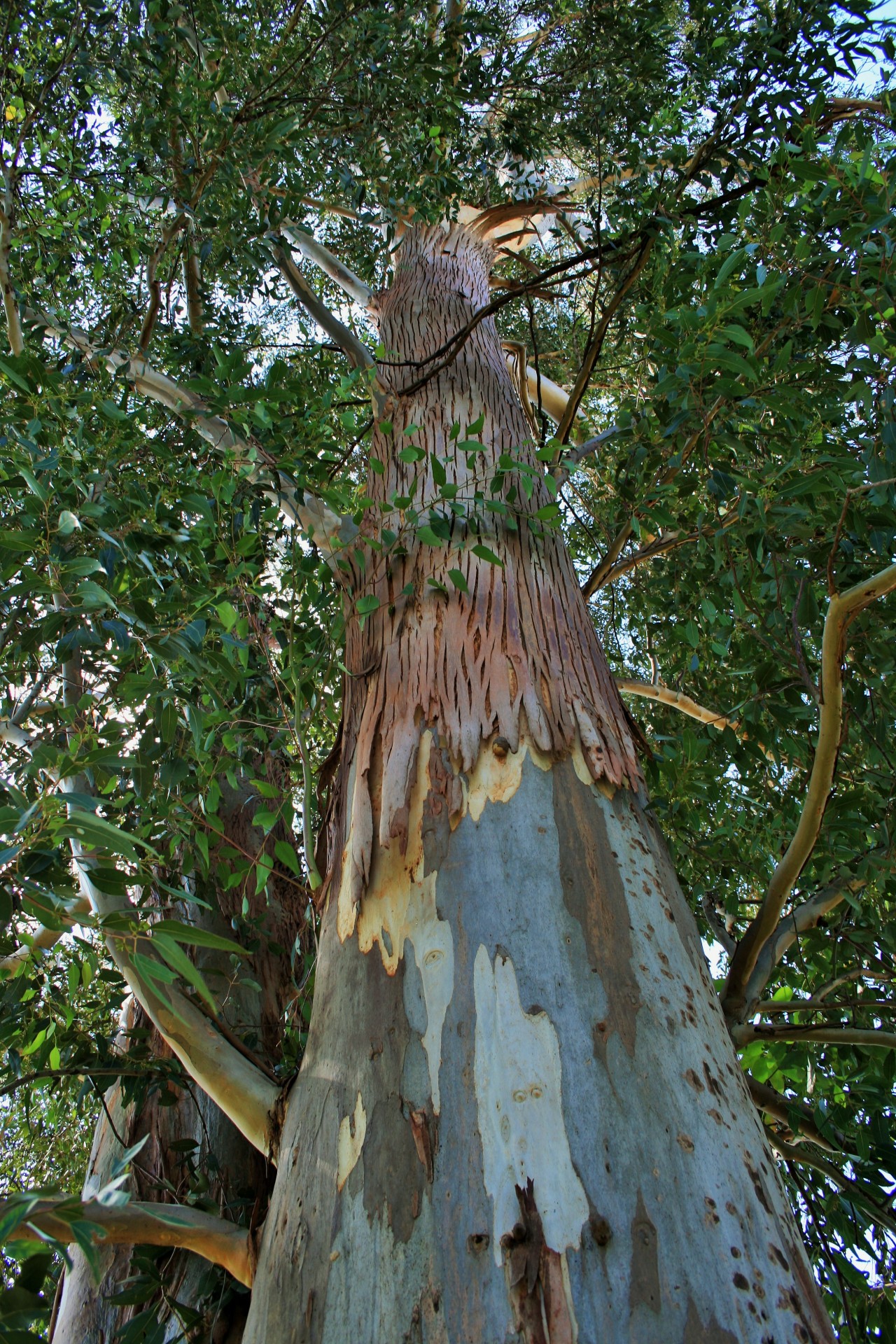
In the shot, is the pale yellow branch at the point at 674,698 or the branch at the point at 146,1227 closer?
the branch at the point at 146,1227

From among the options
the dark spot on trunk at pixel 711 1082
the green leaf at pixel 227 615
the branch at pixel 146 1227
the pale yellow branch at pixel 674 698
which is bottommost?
the branch at pixel 146 1227

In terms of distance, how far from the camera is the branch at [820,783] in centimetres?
149

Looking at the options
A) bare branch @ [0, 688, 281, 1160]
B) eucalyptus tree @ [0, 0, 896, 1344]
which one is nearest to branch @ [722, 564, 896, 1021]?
eucalyptus tree @ [0, 0, 896, 1344]

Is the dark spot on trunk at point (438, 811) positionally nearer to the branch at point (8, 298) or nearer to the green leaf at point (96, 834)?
Answer: the green leaf at point (96, 834)

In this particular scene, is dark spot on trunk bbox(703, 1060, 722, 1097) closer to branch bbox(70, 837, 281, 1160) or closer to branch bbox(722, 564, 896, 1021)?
branch bbox(722, 564, 896, 1021)

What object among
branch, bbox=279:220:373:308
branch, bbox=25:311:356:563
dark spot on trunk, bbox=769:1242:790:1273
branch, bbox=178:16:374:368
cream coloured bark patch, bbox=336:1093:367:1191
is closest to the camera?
dark spot on trunk, bbox=769:1242:790:1273

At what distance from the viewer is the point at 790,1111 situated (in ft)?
5.99

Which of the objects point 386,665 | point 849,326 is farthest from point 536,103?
point 386,665

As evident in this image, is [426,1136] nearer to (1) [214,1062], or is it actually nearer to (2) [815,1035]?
(1) [214,1062]

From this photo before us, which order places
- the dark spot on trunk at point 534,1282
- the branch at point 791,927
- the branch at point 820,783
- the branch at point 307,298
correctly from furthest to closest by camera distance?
1. the branch at point 307,298
2. the branch at point 791,927
3. the branch at point 820,783
4. the dark spot on trunk at point 534,1282

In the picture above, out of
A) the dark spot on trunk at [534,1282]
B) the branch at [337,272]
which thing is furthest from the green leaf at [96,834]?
the branch at [337,272]

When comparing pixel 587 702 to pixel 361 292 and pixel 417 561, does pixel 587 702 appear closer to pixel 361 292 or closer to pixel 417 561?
pixel 417 561

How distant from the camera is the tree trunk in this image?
3.38 ft

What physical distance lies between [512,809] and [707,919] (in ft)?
3.31
